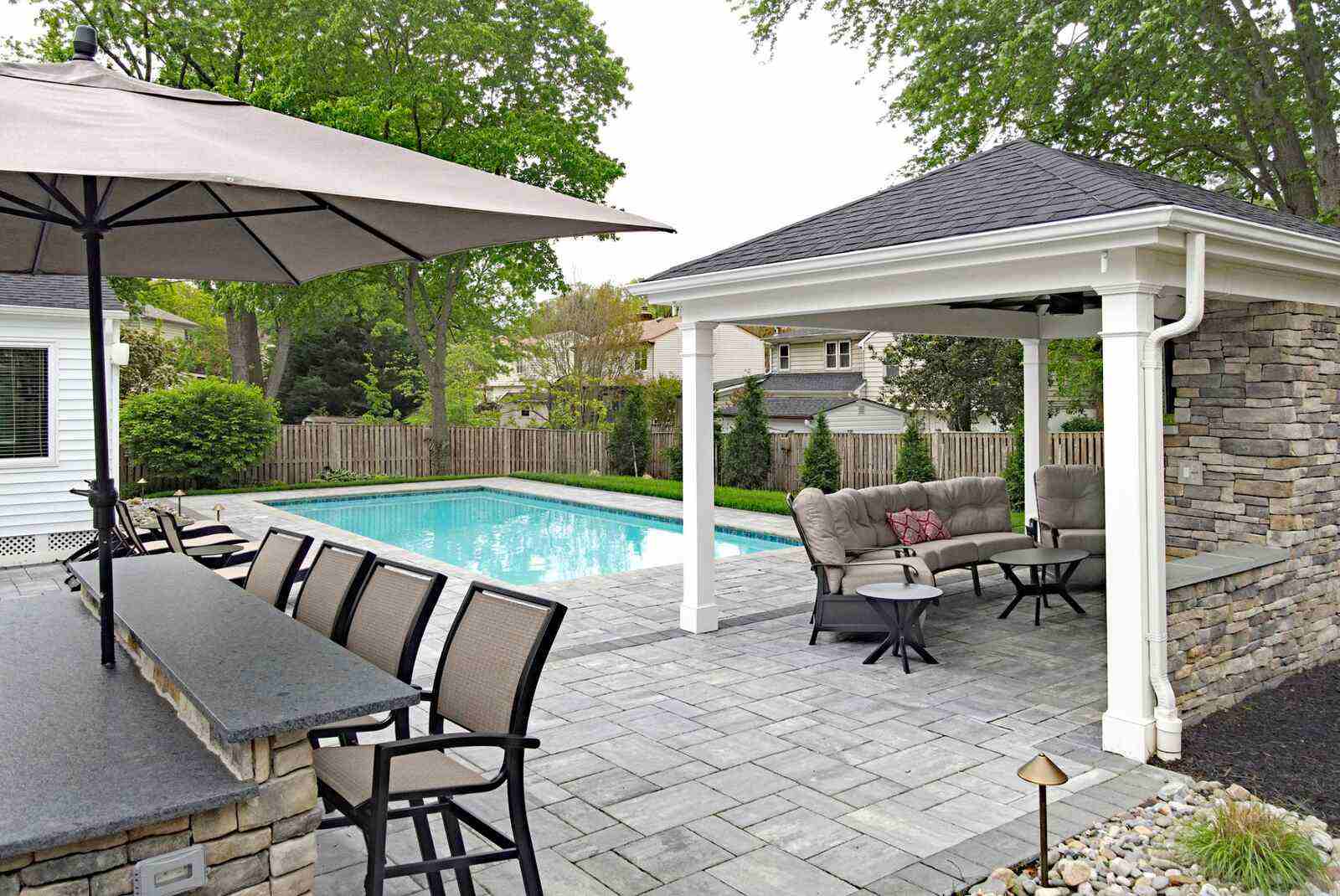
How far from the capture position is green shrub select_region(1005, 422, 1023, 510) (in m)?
14.1

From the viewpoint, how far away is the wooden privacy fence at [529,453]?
49.9 feet

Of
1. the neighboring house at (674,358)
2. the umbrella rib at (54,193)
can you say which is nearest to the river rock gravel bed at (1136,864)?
the umbrella rib at (54,193)

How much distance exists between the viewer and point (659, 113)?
79.8 ft

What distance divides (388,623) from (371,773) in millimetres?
732

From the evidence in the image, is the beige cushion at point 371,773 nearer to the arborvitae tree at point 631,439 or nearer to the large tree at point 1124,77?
the large tree at point 1124,77

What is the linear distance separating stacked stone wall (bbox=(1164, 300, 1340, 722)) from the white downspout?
96cm

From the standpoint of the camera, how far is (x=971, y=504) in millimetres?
8805

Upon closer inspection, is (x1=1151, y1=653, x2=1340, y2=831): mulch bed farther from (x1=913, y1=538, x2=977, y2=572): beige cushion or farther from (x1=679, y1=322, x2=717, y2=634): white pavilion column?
(x1=679, y1=322, x2=717, y2=634): white pavilion column

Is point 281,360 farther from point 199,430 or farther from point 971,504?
point 971,504

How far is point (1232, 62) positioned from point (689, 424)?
32.2ft

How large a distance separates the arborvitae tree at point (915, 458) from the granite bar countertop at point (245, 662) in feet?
41.7

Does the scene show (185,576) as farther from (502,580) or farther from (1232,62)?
(1232,62)

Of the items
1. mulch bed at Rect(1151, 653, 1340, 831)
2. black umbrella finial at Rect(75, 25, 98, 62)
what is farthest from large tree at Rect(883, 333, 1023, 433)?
black umbrella finial at Rect(75, 25, 98, 62)

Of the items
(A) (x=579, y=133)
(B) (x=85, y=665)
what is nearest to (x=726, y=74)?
(A) (x=579, y=133)
